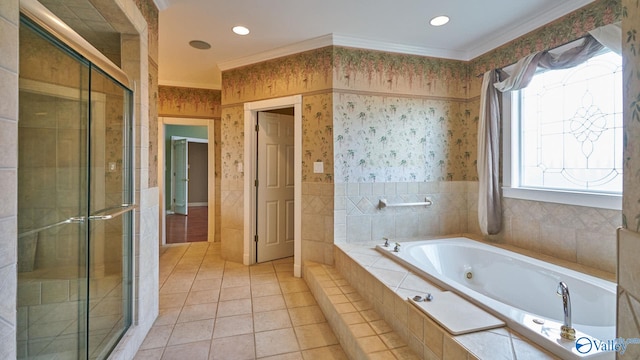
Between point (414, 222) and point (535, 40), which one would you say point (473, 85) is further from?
point (414, 222)

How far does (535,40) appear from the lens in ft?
8.39

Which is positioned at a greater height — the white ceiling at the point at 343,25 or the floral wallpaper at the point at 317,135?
the white ceiling at the point at 343,25

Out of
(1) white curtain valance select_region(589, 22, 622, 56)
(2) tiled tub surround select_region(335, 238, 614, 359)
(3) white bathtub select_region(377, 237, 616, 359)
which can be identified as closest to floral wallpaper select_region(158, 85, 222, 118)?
(2) tiled tub surround select_region(335, 238, 614, 359)

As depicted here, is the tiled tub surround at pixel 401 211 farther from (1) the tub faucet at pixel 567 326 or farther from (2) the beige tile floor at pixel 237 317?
(1) the tub faucet at pixel 567 326

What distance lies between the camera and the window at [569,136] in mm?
2086

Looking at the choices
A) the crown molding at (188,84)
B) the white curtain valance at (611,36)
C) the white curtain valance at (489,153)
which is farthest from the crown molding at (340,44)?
the white curtain valance at (611,36)

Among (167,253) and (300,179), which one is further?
(167,253)

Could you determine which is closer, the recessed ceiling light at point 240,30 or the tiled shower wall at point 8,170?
the tiled shower wall at point 8,170

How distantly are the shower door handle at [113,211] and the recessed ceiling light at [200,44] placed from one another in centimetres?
192

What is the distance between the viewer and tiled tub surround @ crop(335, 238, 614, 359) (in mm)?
1213

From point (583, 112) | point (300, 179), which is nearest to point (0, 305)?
point (300, 179)

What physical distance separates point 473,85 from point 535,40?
2.43 feet

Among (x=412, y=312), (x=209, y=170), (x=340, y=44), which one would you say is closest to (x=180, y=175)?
(x=209, y=170)

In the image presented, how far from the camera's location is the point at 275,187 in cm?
364
